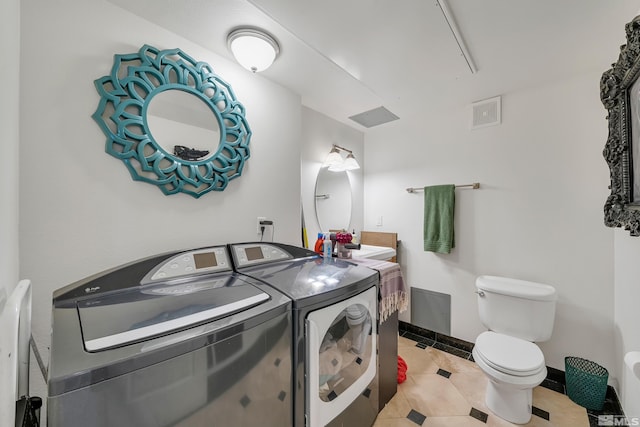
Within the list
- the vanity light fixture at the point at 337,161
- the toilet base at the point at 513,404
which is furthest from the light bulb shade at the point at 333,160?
the toilet base at the point at 513,404

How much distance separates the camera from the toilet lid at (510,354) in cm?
146

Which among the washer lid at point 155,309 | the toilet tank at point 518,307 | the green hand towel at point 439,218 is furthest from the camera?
the green hand towel at point 439,218

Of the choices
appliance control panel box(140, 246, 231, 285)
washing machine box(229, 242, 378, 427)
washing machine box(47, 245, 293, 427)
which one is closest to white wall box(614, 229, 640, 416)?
washing machine box(229, 242, 378, 427)

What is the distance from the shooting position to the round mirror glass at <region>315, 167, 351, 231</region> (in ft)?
8.16

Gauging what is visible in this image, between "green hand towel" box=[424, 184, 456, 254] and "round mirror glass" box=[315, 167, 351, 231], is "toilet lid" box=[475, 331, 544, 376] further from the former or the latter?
"round mirror glass" box=[315, 167, 351, 231]

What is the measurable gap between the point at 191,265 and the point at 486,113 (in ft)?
8.73

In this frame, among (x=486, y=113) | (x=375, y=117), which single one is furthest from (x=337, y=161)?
(x=486, y=113)

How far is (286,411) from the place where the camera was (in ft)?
3.22

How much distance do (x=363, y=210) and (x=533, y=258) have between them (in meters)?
1.69

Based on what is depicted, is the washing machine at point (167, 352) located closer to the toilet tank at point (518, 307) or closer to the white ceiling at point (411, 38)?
the white ceiling at point (411, 38)

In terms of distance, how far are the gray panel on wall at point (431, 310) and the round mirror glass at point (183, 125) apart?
244 centimetres

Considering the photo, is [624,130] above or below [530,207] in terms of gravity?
above

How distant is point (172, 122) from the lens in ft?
4.47

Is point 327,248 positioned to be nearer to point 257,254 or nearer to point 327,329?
point 257,254
